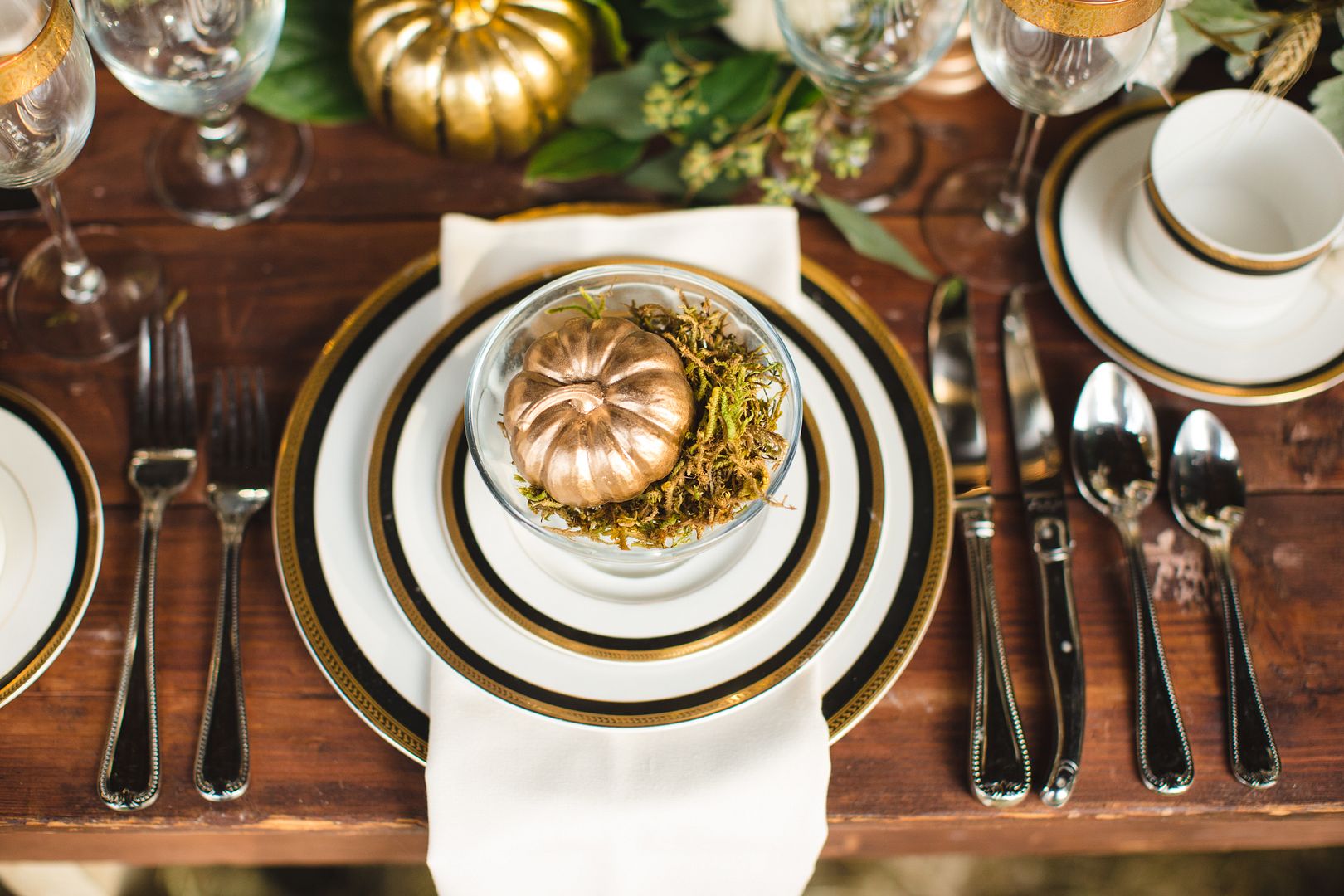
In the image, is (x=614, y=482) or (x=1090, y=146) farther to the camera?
(x=1090, y=146)

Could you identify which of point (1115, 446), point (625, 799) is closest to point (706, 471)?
point (625, 799)

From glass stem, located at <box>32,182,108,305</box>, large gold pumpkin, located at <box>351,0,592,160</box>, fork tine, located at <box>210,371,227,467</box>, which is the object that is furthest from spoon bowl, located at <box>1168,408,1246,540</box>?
glass stem, located at <box>32,182,108,305</box>

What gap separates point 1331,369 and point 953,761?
34 cm

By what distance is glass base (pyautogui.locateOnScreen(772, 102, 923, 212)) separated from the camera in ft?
2.42

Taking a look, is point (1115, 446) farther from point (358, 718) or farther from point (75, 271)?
point (75, 271)

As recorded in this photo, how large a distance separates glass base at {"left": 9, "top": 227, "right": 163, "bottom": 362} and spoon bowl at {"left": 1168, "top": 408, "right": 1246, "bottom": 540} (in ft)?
2.20

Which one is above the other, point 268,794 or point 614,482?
point 614,482

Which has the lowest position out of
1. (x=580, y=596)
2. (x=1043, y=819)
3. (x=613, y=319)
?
(x=1043, y=819)

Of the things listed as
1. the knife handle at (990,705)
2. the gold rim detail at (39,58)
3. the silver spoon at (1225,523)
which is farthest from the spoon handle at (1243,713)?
the gold rim detail at (39,58)

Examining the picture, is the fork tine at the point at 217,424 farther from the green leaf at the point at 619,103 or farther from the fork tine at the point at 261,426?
the green leaf at the point at 619,103

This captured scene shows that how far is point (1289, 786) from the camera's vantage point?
1.87ft

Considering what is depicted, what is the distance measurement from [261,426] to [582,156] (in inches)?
11.1

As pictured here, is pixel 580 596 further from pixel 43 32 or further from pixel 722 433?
pixel 43 32

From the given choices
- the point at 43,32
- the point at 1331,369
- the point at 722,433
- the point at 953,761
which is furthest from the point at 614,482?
the point at 1331,369
